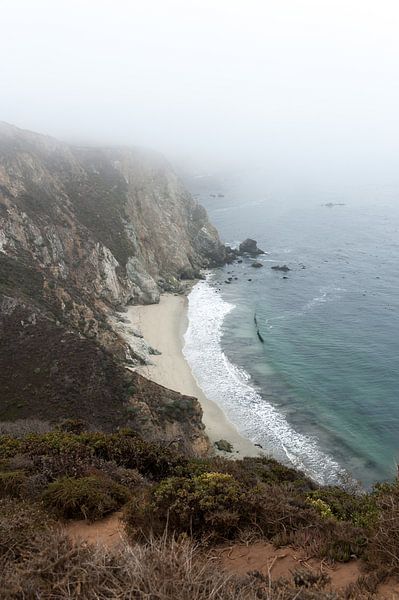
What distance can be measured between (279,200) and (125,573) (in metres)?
144

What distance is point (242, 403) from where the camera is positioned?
3594cm

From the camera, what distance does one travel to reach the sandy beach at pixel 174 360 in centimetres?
3155

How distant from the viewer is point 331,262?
3051 inches

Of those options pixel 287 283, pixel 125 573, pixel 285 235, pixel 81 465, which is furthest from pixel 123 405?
pixel 285 235

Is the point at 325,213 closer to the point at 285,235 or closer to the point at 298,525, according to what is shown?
the point at 285,235

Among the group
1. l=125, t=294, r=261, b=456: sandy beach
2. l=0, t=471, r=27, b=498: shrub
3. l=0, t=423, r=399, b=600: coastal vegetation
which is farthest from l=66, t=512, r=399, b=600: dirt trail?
l=125, t=294, r=261, b=456: sandy beach

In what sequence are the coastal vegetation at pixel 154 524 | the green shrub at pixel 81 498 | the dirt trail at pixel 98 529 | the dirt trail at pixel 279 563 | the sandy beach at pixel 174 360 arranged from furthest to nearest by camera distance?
the sandy beach at pixel 174 360, the green shrub at pixel 81 498, the dirt trail at pixel 98 529, the dirt trail at pixel 279 563, the coastal vegetation at pixel 154 524

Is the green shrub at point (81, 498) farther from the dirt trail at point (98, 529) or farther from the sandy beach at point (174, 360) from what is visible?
the sandy beach at point (174, 360)

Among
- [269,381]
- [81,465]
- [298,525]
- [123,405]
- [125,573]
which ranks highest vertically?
[125,573]

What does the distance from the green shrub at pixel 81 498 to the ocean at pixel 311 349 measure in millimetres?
20548

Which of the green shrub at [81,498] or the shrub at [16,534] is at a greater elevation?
the shrub at [16,534]

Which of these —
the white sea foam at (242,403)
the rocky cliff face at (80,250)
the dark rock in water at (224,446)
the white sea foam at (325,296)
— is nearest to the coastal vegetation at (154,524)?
the rocky cliff face at (80,250)

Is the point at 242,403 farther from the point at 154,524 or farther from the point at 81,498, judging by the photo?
the point at 154,524

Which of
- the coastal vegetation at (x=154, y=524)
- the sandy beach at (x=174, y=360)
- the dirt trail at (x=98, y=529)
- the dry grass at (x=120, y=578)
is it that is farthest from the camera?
the sandy beach at (x=174, y=360)
